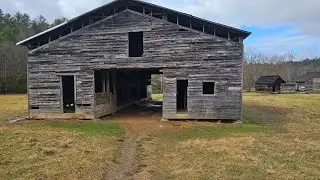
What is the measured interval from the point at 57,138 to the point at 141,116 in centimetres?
1032

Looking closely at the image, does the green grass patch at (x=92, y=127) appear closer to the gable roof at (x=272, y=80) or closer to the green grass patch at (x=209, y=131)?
the green grass patch at (x=209, y=131)

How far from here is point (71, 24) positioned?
24.2 metres

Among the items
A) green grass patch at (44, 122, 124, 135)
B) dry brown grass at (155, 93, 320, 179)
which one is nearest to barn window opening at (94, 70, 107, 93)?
green grass patch at (44, 122, 124, 135)

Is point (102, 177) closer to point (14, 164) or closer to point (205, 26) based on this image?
point (14, 164)

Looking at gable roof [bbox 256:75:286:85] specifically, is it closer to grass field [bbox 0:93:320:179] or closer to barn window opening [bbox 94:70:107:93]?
barn window opening [bbox 94:70:107:93]

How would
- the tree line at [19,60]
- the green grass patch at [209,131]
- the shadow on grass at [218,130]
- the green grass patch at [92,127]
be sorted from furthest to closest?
the tree line at [19,60], the green grass patch at [92,127], the shadow on grass at [218,130], the green grass patch at [209,131]

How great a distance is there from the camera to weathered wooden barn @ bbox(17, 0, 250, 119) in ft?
73.9

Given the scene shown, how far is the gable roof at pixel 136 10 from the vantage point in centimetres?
2256

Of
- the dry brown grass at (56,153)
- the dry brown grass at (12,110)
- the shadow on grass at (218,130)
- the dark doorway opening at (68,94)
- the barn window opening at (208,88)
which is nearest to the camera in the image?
the dry brown grass at (56,153)

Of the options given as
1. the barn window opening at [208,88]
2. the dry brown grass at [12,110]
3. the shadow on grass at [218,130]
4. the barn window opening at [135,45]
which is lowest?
the dry brown grass at [12,110]

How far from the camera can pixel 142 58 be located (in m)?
23.3

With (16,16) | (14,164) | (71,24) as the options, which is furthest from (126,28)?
(16,16)

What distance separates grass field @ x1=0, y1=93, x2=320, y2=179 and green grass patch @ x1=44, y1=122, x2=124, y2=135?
0.05 meters

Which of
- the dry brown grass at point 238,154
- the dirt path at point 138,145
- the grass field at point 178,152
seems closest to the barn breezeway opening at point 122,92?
the dirt path at point 138,145
